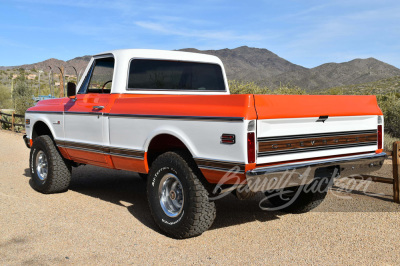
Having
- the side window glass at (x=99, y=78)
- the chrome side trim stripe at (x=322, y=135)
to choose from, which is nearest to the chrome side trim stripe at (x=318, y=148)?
the chrome side trim stripe at (x=322, y=135)

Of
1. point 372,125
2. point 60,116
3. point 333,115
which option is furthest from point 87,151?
point 372,125

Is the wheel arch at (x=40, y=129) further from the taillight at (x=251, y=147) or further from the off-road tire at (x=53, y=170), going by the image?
the taillight at (x=251, y=147)

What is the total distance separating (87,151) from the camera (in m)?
6.29

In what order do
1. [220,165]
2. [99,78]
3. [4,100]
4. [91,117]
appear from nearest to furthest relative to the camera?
[220,165] → [91,117] → [99,78] → [4,100]

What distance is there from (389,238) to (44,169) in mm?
5331

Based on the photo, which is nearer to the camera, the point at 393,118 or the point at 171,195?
the point at 171,195

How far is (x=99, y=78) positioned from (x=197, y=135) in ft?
8.74

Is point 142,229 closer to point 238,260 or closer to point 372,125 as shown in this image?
point 238,260

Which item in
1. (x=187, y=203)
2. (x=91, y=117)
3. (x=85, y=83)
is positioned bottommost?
(x=187, y=203)

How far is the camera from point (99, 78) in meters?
6.58

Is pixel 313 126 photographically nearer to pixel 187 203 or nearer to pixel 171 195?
pixel 187 203

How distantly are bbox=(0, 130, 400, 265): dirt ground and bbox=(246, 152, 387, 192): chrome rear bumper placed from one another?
702 mm

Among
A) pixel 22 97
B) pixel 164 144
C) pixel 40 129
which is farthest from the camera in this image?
pixel 22 97

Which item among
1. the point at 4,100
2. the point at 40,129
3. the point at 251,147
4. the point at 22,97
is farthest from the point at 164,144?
the point at 4,100
